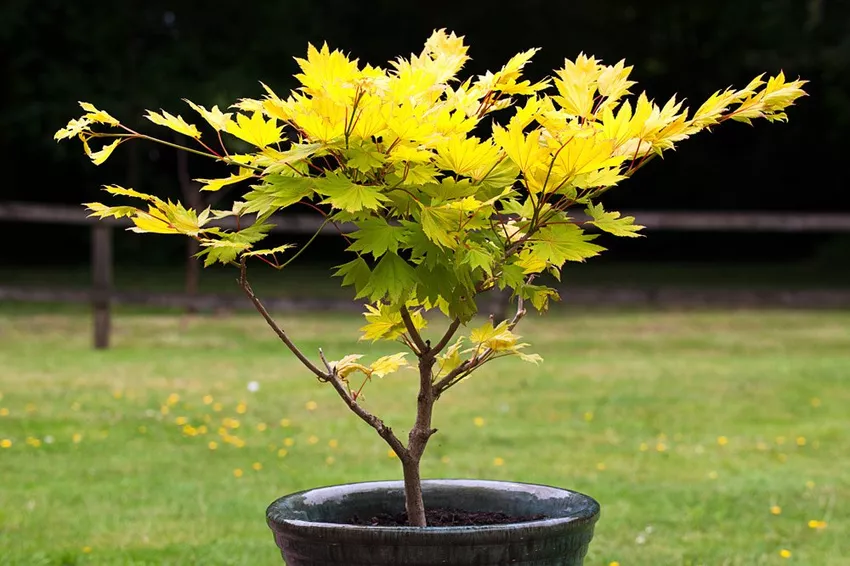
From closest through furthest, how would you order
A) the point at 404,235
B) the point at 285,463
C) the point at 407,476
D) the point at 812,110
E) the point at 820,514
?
the point at 404,235 < the point at 407,476 < the point at 820,514 < the point at 285,463 < the point at 812,110

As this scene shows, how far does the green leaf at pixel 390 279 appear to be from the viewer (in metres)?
2.27

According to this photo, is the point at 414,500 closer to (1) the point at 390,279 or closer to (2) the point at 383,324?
(2) the point at 383,324

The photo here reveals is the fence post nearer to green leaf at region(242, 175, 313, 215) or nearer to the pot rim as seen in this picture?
the pot rim

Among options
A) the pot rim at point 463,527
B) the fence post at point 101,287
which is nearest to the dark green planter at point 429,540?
the pot rim at point 463,527

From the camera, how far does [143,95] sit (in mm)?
23391

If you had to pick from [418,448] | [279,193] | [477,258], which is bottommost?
[418,448]

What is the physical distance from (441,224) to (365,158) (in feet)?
0.63

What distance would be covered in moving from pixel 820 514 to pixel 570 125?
305 cm

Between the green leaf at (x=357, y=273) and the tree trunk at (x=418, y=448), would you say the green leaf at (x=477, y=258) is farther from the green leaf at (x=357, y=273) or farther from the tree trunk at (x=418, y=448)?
the tree trunk at (x=418, y=448)

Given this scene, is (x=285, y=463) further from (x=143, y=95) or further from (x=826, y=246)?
(x=826, y=246)

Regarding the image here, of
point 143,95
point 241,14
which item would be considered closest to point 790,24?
point 241,14

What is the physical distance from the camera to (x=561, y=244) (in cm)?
239

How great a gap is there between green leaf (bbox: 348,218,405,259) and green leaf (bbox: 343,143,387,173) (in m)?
0.11

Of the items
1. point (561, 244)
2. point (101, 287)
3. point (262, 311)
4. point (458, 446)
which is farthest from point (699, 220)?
point (262, 311)
